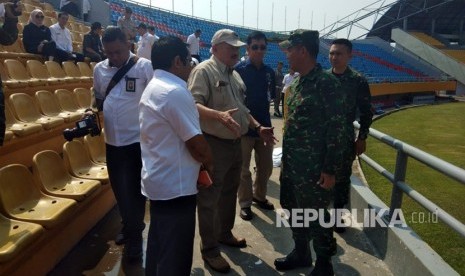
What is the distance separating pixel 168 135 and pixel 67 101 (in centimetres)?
410

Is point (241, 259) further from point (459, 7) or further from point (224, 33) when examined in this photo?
point (459, 7)

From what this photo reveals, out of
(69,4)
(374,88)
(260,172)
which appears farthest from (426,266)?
(374,88)

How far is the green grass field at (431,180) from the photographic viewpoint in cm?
389

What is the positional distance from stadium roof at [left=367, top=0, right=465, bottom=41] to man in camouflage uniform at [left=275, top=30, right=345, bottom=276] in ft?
126

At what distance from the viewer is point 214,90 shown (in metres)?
2.91

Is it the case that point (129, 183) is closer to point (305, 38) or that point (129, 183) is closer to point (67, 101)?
point (305, 38)

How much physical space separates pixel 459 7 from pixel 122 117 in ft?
154

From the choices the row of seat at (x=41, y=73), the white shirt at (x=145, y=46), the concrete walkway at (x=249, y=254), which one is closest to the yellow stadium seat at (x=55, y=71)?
the row of seat at (x=41, y=73)

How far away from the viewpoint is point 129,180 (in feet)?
9.98

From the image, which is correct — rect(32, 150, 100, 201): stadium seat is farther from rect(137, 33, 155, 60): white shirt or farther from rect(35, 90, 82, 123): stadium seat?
rect(137, 33, 155, 60): white shirt

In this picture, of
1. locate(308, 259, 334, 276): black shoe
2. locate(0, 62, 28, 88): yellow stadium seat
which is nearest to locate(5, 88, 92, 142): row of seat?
locate(0, 62, 28, 88): yellow stadium seat

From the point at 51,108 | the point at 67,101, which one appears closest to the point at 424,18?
the point at 67,101

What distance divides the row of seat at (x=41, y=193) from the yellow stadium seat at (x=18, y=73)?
2.34m

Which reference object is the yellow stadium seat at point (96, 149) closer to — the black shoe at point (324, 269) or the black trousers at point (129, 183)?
the black trousers at point (129, 183)
